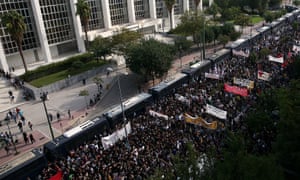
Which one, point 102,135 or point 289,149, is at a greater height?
point 289,149

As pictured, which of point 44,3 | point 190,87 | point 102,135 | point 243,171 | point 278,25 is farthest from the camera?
point 278,25

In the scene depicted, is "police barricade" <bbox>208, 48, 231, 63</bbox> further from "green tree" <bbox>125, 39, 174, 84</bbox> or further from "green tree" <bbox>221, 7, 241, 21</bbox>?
"green tree" <bbox>221, 7, 241, 21</bbox>

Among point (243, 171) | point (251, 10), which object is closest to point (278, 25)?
point (251, 10)

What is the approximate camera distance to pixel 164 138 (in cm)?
2320

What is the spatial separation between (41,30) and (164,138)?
1586 inches

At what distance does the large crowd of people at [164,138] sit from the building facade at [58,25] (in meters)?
33.2

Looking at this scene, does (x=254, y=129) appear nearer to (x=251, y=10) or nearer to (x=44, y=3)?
(x=44, y=3)

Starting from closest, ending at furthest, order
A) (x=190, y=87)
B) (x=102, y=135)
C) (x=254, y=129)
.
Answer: (x=254, y=129)
(x=102, y=135)
(x=190, y=87)

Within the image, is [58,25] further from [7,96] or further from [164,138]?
[164,138]

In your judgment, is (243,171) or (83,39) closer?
(243,171)

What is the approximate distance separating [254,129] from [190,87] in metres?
13.8

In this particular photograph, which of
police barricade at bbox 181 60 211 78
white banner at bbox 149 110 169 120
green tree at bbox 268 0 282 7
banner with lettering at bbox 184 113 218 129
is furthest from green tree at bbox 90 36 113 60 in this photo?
green tree at bbox 268 0 282 7

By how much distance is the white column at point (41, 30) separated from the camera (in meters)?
52.7

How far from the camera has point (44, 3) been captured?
55.1 metres
